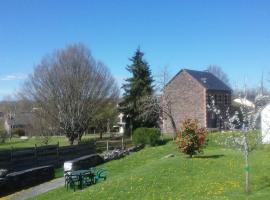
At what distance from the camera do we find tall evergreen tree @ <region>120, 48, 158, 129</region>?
5659cm

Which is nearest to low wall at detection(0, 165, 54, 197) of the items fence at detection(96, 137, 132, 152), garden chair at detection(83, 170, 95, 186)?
garden chair at detection(83, 170, 95, 186)

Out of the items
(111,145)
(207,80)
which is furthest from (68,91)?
(207,80)

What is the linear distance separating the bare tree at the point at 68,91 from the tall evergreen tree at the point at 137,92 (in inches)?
264

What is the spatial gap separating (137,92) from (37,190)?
37385 mm

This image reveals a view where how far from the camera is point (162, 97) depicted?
2312 inches

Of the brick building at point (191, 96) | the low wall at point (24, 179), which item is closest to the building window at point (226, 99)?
the brick building at point (191, 96)

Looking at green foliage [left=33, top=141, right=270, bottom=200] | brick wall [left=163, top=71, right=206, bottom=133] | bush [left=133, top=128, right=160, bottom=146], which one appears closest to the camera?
green foliage [left=33, top=141, right=270, bottom=200]

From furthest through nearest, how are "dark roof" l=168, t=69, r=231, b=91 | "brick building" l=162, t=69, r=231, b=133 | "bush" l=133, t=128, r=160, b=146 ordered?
"dark roof" l=168, t=69, r=231, b=91
"brick building" l=162, t=69, r=231, b=133
"bush" l=133, t=128, r=160, b=146

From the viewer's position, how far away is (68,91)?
48750 millimetres

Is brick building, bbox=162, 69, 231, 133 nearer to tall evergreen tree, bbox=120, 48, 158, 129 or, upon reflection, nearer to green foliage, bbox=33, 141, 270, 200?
tall evergreen tree, bbox=120, 48, 158, 129

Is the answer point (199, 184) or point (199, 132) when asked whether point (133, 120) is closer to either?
point (199, 132)

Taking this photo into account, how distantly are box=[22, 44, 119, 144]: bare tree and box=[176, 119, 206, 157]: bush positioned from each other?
79.7ft

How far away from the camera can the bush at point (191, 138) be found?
25.6 metres

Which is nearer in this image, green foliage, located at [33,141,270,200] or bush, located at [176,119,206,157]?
green foliage, located at [33,141,270,200]
